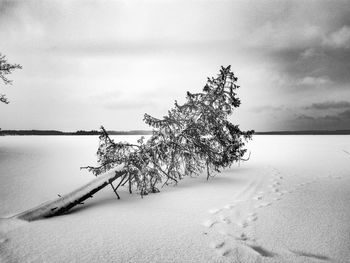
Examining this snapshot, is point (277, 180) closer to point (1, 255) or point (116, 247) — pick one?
point (116, 247)

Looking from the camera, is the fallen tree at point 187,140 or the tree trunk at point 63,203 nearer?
the tree trunk at point 63,203

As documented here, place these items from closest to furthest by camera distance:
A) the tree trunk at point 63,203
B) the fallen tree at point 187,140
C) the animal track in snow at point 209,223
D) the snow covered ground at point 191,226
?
the snow covered ground at point 191,226 → the animal track in snow at point 209,223 → the tree trunk at point 63,203 → the fallen tree at point 187,140

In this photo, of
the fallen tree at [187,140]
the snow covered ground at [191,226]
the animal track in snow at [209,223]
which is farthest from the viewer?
the fallen tree at [187,140]

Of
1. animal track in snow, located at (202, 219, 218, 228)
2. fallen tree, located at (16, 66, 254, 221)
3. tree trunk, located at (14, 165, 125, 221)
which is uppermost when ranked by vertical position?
fallen tree, located at (16, 66, 254, 221)

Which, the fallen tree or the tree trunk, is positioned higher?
the fallen tree

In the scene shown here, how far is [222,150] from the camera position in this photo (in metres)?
9.34

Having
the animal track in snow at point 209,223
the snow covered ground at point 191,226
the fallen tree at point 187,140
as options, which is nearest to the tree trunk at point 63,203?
the snow covered ground at point 191,226

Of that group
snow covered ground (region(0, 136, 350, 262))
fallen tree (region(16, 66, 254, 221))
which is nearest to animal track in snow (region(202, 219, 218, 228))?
snow covered ground (region(0, 136, 350, 262))

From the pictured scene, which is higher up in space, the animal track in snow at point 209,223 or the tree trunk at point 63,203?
the tree trunk at point 63,203

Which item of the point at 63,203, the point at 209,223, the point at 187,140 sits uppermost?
the point at 187,140

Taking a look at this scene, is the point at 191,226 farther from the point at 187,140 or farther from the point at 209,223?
the point at 187,140

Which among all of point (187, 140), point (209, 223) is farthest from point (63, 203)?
point (187, 140)

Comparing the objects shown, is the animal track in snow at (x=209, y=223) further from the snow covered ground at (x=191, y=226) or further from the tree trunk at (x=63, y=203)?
the tree trunk at (x=63, y=203)

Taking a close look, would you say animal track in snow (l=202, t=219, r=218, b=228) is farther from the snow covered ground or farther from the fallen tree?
the fallen tree
